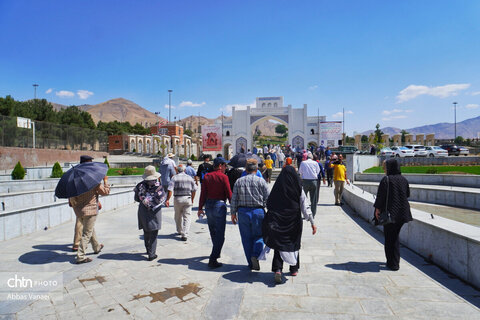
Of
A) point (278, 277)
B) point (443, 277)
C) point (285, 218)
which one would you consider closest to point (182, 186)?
point (285, 218)

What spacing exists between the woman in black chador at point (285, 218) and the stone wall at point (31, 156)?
2622 centimetres

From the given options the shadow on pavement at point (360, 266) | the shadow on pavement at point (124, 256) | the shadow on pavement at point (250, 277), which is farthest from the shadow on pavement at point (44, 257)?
the shadow on pavement at point (360, 266)

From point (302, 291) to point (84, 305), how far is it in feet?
7.96

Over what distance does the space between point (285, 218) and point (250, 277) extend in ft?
3.21

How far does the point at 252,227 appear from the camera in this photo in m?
4.15

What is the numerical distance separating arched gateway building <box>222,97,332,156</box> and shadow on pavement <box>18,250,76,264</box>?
3638cm

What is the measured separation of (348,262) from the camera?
468 centimetres

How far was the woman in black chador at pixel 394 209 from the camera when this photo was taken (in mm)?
4285

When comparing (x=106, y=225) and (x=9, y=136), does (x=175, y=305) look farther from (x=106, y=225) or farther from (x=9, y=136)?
(x=9, y=136)

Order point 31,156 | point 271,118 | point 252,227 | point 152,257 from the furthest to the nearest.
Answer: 1. point 271,118
2. point 31,156
3. point 152,257
4. point 252,227

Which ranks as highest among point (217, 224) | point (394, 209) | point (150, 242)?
point (394, 209)

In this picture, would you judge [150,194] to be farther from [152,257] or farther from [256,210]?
[256,210]

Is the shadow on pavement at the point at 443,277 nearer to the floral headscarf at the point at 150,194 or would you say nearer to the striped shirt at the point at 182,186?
the striped shirt at the point at 182,186

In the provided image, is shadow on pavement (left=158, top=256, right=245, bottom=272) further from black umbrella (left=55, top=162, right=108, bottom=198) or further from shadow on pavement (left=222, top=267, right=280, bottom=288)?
black umbrella (left=55, top=162, right=108, bottom=198)
